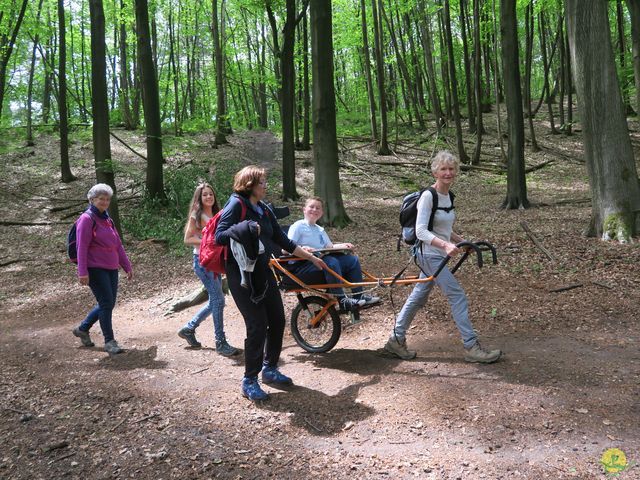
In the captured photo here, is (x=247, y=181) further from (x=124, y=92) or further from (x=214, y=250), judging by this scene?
(x=124, y=92)

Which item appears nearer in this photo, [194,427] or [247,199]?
[194,427]

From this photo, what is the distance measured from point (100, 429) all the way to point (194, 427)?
2.64 feet

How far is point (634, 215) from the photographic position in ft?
27.7

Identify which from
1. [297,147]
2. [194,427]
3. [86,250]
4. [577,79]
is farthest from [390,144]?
[194,427]

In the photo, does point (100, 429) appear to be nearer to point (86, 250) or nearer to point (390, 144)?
point (86, 250)

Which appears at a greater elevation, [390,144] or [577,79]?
[390,144]

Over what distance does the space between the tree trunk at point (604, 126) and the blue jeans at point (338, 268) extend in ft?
17.8

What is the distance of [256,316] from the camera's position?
4348 millimetres

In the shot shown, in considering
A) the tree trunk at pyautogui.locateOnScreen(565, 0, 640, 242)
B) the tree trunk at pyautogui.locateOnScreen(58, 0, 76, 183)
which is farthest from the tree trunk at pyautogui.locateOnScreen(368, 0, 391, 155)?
the tree trunk at pyautogui.locateOnScreen(565, 0, 640, 242)

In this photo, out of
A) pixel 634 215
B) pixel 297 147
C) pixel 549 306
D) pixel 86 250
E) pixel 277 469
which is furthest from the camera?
pixel 297 147

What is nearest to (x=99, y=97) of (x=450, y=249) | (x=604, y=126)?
(x=450, y=249)

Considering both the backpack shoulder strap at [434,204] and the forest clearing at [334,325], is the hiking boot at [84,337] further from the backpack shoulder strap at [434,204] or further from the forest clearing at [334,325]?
the backpack shoulder strap at [434,204]

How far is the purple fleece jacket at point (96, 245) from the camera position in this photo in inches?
229

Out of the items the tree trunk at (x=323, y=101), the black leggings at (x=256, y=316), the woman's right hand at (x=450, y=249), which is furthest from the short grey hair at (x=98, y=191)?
the tree trunk at (x=323, y=101)
